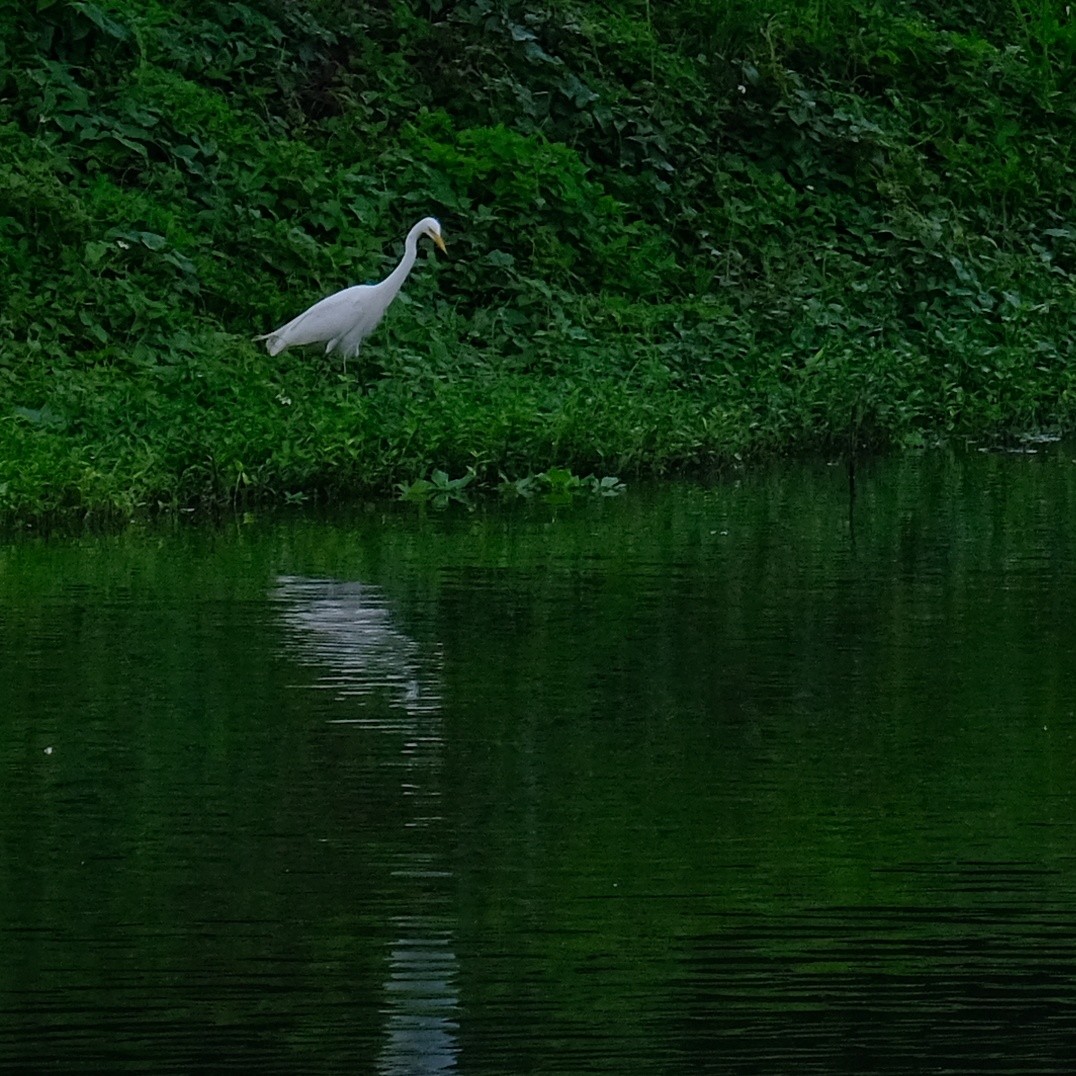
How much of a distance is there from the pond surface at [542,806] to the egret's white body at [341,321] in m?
3.86

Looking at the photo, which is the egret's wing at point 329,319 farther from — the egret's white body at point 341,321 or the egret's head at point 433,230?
the egret's head at point 433,230

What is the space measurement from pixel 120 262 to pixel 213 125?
6.11 ft

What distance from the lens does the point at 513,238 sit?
1912 cm

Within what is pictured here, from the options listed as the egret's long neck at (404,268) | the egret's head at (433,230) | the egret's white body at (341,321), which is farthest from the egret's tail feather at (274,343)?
the egret's head at (433,230)

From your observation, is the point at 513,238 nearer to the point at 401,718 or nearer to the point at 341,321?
the point at 341,321

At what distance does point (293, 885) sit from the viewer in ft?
21.2

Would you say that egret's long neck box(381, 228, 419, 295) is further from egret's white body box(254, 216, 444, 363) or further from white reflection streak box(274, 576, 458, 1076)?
white reflection streak box(274, 576, 458, 1076)

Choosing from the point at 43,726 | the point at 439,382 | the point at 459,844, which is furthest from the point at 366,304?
the point at 459,844

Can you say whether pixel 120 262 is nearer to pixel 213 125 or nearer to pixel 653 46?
pixel 213 125

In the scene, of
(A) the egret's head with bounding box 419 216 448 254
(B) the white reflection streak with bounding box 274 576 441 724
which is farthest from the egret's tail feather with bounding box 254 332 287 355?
(B) the white reflection streak with bounding box 274 576 441 724

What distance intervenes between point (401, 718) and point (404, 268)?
8.69m

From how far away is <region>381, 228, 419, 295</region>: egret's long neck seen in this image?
16734 millimetres

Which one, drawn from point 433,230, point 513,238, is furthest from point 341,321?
point 513,238

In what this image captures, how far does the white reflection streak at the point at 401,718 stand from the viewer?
537 centimetres
